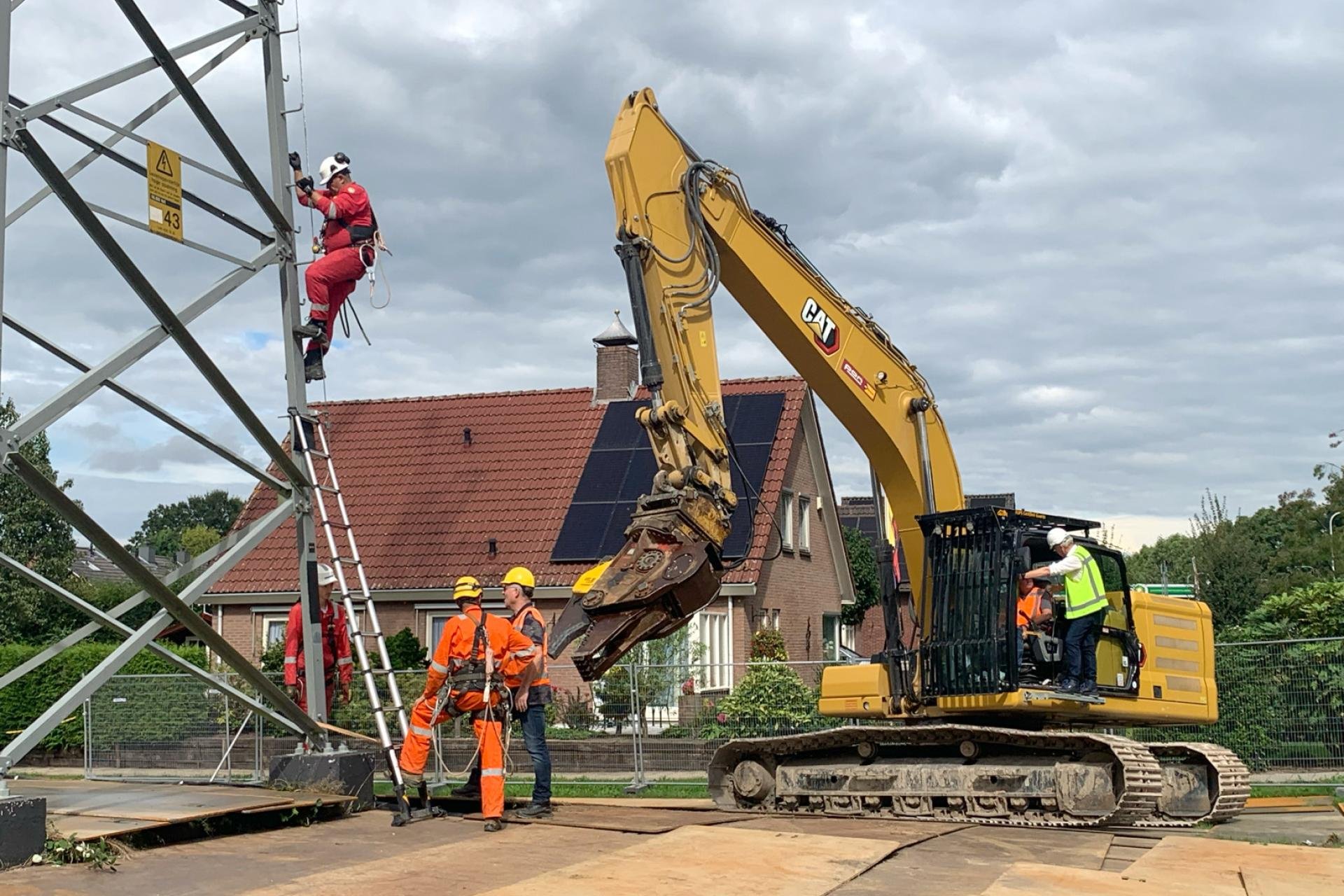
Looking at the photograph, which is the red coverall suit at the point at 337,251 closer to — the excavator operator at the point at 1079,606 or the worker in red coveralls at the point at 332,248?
the worker in red coveralls at the point at 332,248

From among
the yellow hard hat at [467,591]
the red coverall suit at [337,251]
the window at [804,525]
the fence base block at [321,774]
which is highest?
the red coverall suit at [337,251]

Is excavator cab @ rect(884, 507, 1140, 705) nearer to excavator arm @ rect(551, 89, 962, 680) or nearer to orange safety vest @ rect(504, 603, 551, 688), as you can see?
excavator arm @ rect(551, 89, 962, 680)

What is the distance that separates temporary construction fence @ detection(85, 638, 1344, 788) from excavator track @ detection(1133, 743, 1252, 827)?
3941mm

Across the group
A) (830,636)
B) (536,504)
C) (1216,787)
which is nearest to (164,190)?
(1216,787)

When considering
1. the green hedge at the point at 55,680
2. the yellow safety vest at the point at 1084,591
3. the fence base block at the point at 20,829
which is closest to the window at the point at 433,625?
the green hedge at the point at 55,680

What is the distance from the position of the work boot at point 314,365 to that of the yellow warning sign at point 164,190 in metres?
1.63

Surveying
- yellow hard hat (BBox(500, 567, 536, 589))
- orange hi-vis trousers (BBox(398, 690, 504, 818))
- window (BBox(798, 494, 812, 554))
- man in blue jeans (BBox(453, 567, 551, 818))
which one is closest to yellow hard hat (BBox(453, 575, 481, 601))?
man in blue jeans (BBox(453, 567, 551, 818))

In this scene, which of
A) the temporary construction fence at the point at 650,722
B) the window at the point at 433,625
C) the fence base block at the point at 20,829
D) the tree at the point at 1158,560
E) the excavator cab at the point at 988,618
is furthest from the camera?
the tree at the point at 1158,560

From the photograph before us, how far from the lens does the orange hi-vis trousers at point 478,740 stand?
9.54 m

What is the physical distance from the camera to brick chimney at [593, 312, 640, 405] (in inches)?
1141

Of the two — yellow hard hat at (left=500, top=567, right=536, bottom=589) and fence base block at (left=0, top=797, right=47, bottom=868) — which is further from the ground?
yellow hard hat at (left=500, top=567, right=536, bottom=589)

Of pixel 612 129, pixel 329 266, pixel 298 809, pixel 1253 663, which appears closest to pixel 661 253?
pixel 612 129

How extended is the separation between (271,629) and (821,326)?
59.1 ft

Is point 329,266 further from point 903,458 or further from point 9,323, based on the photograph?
point 903,458
